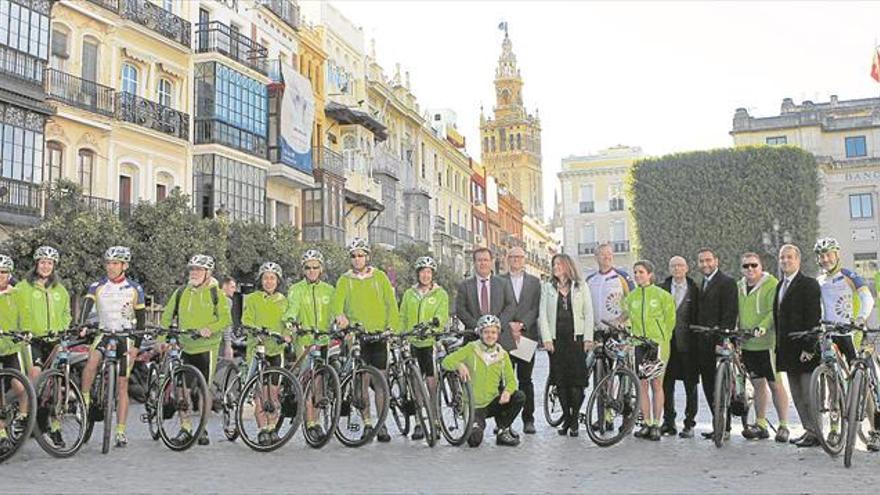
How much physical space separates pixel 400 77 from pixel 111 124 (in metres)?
32.0

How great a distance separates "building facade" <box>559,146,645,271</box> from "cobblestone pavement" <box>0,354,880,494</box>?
70310 mm

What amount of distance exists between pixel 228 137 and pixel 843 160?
51163mm

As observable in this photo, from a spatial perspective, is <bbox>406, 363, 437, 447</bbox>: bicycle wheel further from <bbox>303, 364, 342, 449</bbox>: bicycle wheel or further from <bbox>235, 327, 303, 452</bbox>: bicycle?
<bbox>235, 327, 303, 452</bbox>: bicycle

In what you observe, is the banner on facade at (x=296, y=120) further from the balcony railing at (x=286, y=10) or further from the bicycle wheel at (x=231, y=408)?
the bicycle wheel at (x=231, y=408)

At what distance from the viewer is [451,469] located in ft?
27.6

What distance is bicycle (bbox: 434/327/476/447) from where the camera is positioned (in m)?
9.84

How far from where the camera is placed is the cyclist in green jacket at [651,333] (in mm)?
10102

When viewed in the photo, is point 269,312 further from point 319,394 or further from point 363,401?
→ point 363,401

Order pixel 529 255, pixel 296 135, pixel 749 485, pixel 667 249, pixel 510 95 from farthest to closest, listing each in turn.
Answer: pixel 510 95
pixel 529 255
pixel 667 249
pixel 296 135
pixel 749 485

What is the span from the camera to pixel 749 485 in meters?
7.49

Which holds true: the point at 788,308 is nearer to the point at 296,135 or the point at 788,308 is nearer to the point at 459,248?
the point at 296,135

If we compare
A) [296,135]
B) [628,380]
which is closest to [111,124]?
[296,135]

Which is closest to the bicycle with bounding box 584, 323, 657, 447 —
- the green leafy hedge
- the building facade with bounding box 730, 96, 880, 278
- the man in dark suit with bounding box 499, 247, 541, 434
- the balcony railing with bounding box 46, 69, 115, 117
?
the man in dark suit with bounding box 499, 247, 541, 434

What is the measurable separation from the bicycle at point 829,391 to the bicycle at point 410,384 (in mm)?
3737
